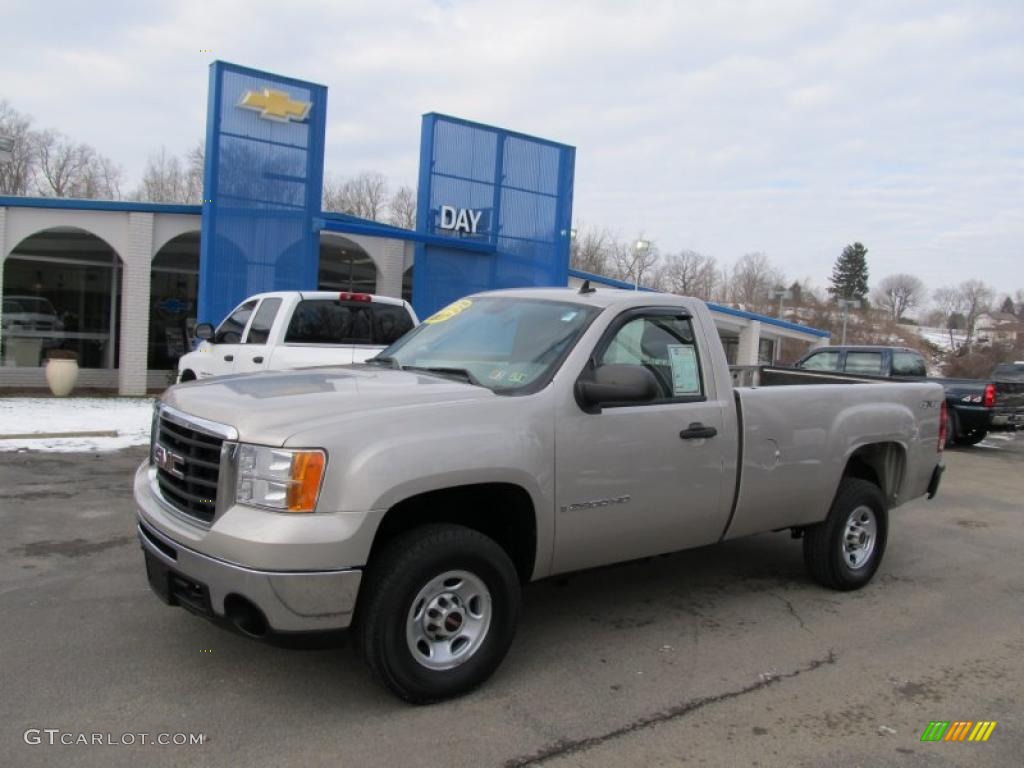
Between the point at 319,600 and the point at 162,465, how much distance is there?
3.87ft

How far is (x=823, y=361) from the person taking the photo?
16.7 metres

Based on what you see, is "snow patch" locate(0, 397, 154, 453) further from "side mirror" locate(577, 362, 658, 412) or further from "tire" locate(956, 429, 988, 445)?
"tire" locate(956, 429, 988, 445)

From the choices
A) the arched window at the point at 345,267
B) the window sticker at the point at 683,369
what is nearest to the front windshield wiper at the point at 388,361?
the window sticker at the point at 683,369

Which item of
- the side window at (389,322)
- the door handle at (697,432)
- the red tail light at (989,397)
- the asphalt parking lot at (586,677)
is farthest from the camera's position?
the red tail light at (989,397)

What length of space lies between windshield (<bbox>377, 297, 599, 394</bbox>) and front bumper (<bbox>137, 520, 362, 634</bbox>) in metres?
1.19

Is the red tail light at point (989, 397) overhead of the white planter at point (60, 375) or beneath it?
overhead

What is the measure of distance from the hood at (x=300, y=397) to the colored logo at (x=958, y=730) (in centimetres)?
243

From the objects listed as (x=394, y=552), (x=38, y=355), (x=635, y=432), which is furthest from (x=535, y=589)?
(x=38, y=355)

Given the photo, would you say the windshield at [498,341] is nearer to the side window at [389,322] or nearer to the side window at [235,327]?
the side window at [389,322]

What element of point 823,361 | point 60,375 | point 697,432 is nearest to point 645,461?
point 697,432

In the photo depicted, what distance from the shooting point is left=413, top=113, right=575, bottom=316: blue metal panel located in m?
17.2

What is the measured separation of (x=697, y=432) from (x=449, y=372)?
53.8 inches

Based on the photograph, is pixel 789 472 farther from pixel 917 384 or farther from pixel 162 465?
pixel 162 465

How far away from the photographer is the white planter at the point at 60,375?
15203 mm
